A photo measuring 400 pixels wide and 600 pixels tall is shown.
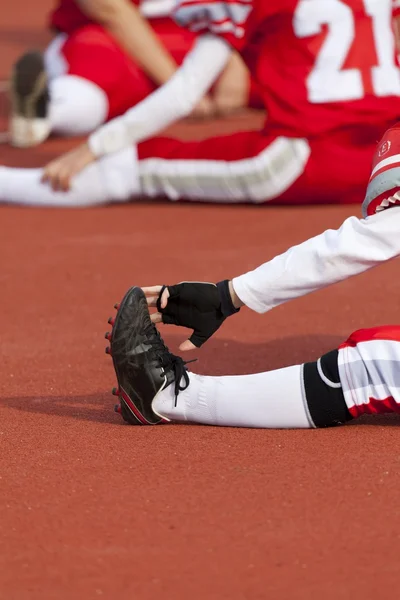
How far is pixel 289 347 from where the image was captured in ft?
9.28

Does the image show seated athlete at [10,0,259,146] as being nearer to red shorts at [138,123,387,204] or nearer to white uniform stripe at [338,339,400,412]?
red shorts at [138,123,387,204]

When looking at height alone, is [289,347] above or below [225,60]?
below

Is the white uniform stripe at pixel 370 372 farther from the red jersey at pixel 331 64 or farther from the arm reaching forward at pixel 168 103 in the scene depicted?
the arm reaching forward at pixel 168 103

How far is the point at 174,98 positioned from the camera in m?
4.10

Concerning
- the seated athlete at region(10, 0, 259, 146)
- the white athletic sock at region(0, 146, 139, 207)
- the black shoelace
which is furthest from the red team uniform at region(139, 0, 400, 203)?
the black shoelace

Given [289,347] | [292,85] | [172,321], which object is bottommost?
[289,347]

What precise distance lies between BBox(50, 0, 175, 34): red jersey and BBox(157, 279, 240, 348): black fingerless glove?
355cm

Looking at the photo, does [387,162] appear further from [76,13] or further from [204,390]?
[76,13]

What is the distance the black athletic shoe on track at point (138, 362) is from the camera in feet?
7.20

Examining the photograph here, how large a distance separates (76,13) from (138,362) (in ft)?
12.7

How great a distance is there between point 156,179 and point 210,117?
1.48 meters

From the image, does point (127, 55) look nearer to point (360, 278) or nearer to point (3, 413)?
point (360, 278)

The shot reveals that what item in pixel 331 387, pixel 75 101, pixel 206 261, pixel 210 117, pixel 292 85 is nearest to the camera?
pixel 331 387

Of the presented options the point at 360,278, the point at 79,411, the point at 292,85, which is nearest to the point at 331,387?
the point at 79,411
